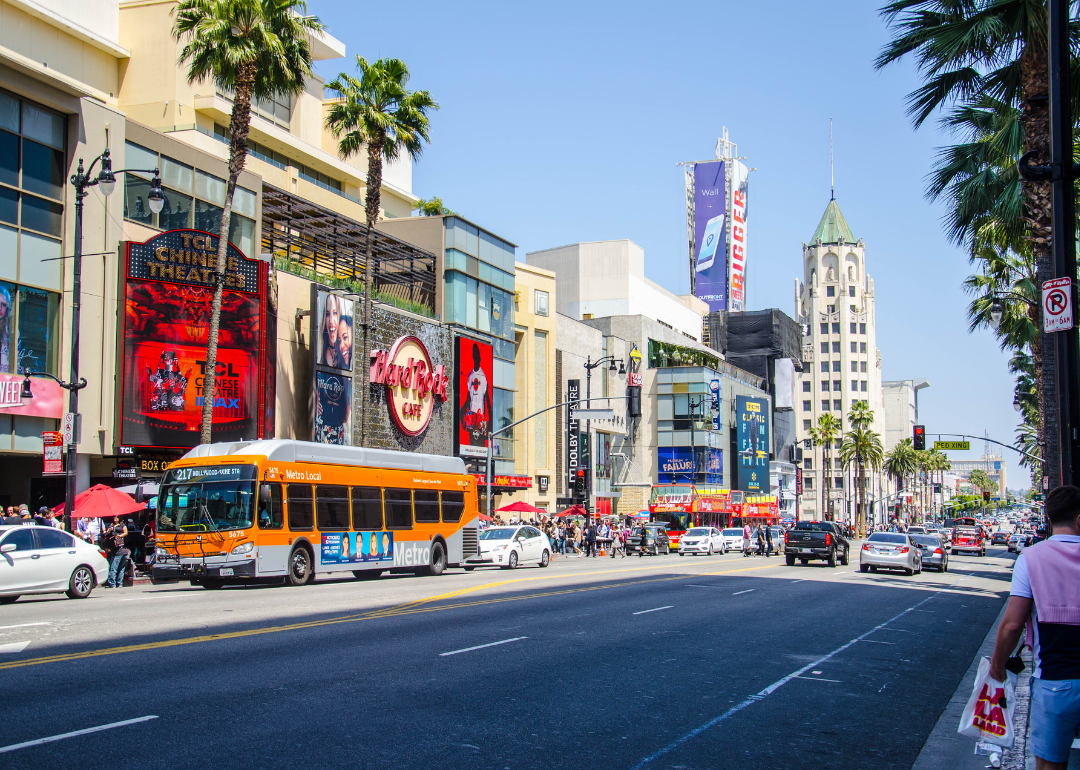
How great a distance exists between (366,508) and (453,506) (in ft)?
16.3

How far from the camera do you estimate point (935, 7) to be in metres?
16.8

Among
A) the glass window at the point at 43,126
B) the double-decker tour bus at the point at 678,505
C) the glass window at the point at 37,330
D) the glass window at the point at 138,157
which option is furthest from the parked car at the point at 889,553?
the double-decker tour bus at the point at 678,505

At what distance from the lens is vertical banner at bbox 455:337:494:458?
168 ft

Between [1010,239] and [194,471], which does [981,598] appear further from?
[194,471]

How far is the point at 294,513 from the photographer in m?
23.9

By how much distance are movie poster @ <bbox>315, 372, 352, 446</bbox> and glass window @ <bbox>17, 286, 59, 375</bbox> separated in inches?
469

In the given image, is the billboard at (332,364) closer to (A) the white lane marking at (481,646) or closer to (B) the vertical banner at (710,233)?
(A) the white lane marking at (481,646)

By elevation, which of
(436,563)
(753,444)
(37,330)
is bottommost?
(436,563)

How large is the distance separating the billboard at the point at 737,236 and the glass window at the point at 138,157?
98611mm

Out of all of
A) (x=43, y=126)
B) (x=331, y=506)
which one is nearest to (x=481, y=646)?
(x=331, y=506)

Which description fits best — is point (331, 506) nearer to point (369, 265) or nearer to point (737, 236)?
point (369, 265)

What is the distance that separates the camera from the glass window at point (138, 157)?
31797mm

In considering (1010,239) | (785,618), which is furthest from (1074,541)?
(1010,239)

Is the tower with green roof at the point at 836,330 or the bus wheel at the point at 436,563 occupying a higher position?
the tower with green roof at the point at 836,330
